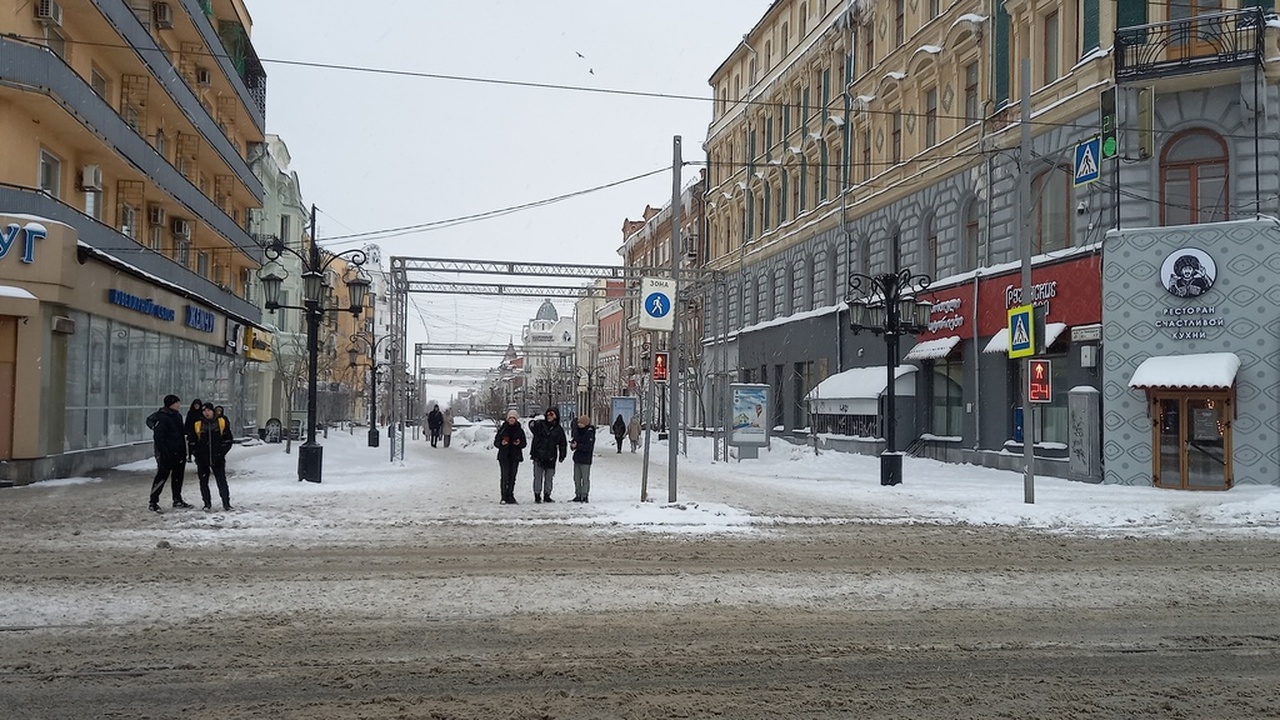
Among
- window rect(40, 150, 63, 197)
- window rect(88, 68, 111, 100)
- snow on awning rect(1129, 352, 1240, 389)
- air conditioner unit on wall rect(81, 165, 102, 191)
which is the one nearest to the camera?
snow on awning rect(1129, 352, 1240, 389)

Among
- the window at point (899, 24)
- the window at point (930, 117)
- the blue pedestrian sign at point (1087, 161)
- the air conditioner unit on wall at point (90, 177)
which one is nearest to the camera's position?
the blue pedestrian sign at point (1087, 161)

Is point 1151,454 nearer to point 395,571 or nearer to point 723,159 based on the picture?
point 395,571

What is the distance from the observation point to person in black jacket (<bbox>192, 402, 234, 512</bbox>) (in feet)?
49.8

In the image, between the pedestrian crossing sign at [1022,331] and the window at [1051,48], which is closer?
the pedestrian crossing sign at [1022,331]

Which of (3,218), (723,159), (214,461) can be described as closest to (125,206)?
(3,218)

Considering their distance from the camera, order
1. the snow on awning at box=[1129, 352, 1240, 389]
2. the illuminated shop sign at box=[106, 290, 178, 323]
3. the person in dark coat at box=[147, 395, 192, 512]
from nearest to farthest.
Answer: the person in dark coat at box=[147, 395, 192, 512] → the snow on awning at box=[1129, 352, 1240, 389] → the illuminated shop sign at box=[106, 290, 178, 323]

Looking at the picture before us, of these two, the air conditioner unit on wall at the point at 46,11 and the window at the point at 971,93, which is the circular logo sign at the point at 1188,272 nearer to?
the window at the point at 971,93

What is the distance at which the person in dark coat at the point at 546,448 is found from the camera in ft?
54.8

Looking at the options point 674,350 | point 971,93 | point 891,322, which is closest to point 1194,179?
point 891,322

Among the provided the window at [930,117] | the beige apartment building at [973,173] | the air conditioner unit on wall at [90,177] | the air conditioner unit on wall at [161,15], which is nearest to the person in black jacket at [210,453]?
the air conditioner unit on wall at [90,177]

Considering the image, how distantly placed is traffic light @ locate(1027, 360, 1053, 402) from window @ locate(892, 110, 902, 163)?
50.4 ft

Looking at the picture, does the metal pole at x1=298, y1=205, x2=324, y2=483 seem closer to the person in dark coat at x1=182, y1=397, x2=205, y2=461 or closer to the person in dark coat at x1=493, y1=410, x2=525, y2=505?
the person in dark coat at x1=182, y1=397, x2=205, y2=461

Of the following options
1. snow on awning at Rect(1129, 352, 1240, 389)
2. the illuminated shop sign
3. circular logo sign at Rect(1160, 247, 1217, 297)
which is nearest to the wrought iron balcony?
circular logo sign at Rect(1160, 247, 1217, 297)

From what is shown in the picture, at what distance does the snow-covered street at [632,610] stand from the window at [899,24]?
20.5 meters
